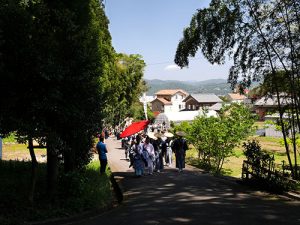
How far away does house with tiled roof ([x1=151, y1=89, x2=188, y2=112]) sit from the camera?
108 meters

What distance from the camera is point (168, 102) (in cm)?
10912

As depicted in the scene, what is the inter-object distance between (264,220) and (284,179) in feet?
11.7

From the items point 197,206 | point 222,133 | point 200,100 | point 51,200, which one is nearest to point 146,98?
point 200,100

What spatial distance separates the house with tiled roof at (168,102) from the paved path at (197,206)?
9494 cm

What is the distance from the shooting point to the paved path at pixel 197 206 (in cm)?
762

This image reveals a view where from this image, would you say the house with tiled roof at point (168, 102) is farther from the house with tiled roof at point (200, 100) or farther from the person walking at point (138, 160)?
the person walking at point (138, 160)

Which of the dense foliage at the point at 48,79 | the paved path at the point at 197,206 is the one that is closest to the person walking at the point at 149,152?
the paved path at the point at 197,206

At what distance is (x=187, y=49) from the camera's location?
13.7 metres

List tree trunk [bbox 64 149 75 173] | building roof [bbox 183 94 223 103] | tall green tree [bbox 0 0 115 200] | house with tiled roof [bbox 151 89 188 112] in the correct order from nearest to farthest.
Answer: tall green tree [bbox 0 0 115 200] < tree trunk [bbox 64 149 75 173] < building roof [bbox 183 94 223 103] < house with tiled roof [bbox 151 89 188 112]

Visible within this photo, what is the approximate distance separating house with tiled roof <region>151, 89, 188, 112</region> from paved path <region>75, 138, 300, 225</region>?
311ft

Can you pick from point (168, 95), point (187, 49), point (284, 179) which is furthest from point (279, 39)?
point (168, 95)

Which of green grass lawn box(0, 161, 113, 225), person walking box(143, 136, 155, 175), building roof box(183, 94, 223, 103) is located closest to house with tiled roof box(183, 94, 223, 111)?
building roof box(183, 94, 223, 103)

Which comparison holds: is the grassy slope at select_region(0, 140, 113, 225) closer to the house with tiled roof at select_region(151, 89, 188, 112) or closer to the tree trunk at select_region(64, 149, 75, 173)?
the tree trunk at select_region(64, 149, 75, 173)

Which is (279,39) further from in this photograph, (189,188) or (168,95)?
(168,95)
